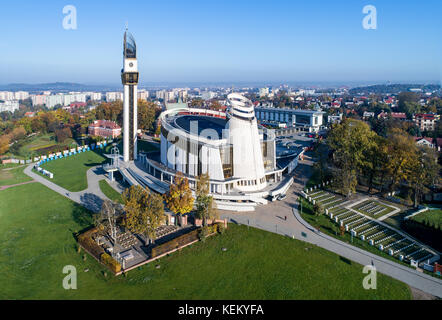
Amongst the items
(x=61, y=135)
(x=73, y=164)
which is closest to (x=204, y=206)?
(x=73, y=164)

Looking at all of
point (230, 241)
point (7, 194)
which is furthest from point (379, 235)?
point (7, 194)

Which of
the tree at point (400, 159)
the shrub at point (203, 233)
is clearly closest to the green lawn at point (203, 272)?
the shrub at point (203, 233)

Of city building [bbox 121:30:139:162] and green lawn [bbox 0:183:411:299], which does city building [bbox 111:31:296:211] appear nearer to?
city building [bbox 121:30:139:162]

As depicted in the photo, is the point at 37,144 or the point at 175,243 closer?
the point at 175,243

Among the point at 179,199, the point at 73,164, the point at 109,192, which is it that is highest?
the point at 179,199

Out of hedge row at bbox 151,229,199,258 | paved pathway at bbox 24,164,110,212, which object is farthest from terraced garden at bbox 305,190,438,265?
paved pathway at bbox 24,164,110,212

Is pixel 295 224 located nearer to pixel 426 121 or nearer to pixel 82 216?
pixel 82 216
